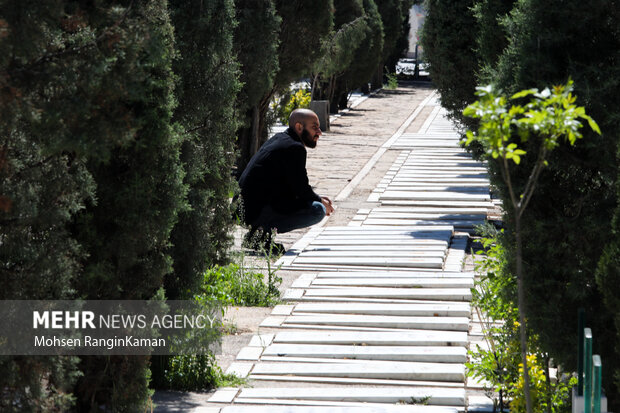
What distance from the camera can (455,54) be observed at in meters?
10.5

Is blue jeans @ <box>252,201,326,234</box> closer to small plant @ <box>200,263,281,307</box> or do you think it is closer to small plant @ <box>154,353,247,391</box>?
small plant @ <box>200,263,281,307</box>

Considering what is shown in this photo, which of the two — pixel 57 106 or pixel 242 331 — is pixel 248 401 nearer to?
pixel 242 331

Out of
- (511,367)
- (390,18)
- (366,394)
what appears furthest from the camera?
(390,18)

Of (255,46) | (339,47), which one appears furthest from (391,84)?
(255,46)

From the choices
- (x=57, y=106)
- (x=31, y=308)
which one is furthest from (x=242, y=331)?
(x=57, y=106)

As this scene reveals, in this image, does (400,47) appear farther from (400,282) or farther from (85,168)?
(85,168)

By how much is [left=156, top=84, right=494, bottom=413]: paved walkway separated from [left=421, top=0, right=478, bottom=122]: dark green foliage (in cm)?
148

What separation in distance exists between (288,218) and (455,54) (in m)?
2.91

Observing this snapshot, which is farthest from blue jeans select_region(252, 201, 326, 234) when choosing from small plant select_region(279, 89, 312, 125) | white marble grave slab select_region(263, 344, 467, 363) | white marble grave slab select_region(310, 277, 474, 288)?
small plant select_region(279, 89, 312, 125)

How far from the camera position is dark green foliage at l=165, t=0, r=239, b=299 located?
551 cm

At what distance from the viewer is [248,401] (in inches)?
201

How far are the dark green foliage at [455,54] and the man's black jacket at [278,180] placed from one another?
2190mm

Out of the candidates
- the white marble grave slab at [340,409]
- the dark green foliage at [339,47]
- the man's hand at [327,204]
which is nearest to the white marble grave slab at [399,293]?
the man's hand at [327,204]

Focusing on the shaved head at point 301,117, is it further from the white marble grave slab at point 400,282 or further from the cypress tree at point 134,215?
the cypress tree at point 134,215
